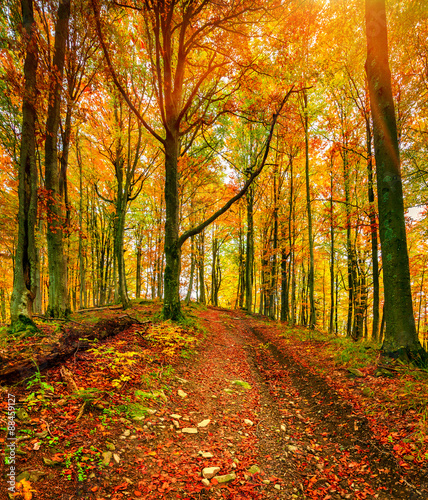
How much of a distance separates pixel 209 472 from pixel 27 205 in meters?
5.89

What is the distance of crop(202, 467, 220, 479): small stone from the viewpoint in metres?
2.42

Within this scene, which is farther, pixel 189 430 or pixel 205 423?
pixel 205 423

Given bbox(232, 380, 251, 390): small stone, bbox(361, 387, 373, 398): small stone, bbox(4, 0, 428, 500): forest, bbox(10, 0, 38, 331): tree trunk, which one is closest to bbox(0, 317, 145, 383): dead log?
bbox(4, 0, 428, 500): forest

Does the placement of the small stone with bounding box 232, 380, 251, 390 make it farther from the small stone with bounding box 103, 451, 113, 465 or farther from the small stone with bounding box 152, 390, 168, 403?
the small stone with bounding box 103, 451, 113, 465

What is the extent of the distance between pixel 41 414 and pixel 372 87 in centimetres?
827

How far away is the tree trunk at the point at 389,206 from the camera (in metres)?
4.41

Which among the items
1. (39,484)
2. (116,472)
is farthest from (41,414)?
(116,472)

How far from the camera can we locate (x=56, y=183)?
7457 mm

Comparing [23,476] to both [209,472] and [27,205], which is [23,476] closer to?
[209,472]

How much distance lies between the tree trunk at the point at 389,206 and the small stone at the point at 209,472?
3.98 m

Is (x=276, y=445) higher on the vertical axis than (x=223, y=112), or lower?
lower

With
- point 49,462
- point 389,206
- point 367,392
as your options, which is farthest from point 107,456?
point 389,206

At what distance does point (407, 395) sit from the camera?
329 cm

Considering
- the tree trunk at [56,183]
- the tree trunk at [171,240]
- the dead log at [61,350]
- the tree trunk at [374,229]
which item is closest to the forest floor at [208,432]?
the dead log at [61,350]
